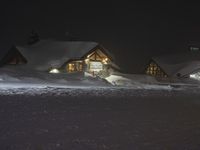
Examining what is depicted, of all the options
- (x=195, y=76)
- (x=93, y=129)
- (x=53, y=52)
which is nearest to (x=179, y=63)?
(x=195, y=76)

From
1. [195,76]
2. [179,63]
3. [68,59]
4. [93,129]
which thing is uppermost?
[179,63]

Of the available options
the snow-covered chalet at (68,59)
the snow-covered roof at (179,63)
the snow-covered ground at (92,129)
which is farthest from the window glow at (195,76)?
the snow-covered ground at (92,129)

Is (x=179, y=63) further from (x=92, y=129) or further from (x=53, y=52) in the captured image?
(x=92, y=129)

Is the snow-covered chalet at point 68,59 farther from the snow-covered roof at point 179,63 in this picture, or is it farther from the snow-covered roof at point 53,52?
the snow-covered roof at point 179,63

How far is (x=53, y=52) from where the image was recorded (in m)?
64.8

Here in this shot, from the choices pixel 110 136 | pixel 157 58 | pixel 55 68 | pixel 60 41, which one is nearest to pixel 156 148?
pixel 110 136

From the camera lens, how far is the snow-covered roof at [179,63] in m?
67.2

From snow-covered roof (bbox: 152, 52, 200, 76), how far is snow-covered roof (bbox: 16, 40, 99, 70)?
17.6 meters

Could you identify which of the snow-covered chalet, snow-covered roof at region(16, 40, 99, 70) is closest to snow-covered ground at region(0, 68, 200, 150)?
the snow-covered chalet

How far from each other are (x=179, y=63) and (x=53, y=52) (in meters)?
25.3

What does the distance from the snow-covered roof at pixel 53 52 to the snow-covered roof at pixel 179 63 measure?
693 inches

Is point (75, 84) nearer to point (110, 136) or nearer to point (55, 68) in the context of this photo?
point (55, 68)

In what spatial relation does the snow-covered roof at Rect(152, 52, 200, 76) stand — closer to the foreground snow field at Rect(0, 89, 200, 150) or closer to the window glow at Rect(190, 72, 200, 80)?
the window glow at Rect(190, 72, 200, 80)

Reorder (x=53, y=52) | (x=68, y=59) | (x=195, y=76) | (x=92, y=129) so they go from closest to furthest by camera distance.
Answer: (x=92, y=129)
(x=68, y=59)
(x=53, y=52)
(x=195, y=76)
